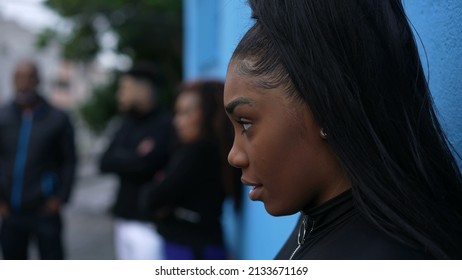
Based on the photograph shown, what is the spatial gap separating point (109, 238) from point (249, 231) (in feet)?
15.3

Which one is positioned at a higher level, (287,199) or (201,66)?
(287,199)

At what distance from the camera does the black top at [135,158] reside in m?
3.48

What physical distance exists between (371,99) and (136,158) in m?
2.70

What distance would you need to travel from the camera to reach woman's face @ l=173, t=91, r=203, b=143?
289 cm

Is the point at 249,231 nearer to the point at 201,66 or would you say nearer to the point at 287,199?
the point at 287,199

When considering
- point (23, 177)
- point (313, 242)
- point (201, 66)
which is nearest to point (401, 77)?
point (313, 242)

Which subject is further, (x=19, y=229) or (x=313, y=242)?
(x=19, y=229)

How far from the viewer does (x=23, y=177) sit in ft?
12.2

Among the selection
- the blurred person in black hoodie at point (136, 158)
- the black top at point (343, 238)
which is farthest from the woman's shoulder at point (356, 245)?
the blurred person in black hoodie at point (136, 158)

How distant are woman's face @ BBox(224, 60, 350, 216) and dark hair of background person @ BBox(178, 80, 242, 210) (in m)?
1.85

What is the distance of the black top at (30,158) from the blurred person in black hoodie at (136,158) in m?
0.42

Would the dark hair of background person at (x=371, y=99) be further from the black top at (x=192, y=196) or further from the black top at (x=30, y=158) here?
the black top at (x=30, y=158)

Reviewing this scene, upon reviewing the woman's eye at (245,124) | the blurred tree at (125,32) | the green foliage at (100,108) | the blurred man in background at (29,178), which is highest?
the woman's eye at (245,124)

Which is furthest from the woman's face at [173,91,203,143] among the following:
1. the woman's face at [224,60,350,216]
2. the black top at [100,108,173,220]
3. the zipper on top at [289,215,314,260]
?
the woman's face at [224,60,350,216]
